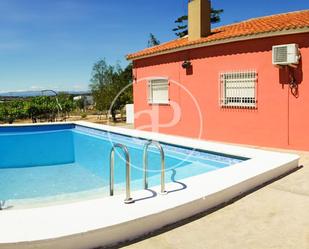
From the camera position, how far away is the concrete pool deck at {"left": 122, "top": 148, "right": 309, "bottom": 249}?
4062 mm

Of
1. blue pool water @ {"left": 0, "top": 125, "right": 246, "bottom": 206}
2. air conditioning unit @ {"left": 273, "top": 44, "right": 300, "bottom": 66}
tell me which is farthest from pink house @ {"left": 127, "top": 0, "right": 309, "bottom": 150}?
blue pool water @ {"left": 0, "top": 125, "right": 246, "bottom": 206}

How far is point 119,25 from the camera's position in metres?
31.2

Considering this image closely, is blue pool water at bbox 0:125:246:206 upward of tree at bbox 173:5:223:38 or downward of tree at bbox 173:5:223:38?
downward

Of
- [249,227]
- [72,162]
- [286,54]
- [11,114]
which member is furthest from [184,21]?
[249,227]

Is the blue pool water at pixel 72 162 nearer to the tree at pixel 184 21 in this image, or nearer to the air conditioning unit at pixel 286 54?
the air conditioning unit at pixel 286 54

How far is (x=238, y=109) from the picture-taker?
39.9ft

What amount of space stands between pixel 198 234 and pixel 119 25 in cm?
2946

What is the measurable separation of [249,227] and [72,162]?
971 cm

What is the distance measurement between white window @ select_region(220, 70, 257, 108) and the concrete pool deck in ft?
20.7

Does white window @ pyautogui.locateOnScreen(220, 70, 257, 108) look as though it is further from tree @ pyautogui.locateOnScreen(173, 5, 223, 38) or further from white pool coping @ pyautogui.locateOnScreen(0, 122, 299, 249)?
tree @ pyautogui.locateOnScreen(173, 5, 223, 38)

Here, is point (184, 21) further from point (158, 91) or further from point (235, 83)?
point (235, 83)

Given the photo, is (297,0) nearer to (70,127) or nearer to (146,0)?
(146,0)

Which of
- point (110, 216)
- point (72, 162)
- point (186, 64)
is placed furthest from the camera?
point (186, 64)

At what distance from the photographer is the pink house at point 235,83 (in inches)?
404
